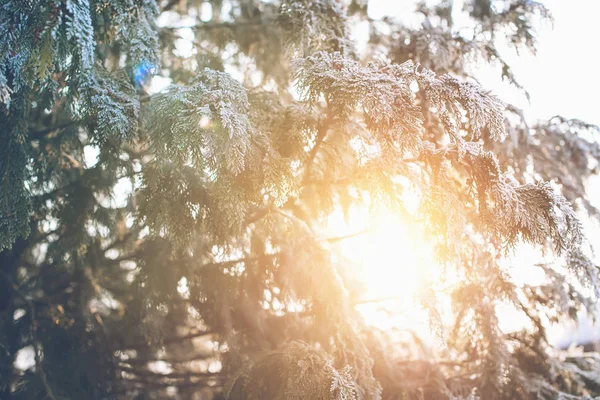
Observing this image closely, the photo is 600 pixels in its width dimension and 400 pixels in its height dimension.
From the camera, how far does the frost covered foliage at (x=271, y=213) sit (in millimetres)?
2158

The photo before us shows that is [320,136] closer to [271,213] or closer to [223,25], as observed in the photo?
[271,213]

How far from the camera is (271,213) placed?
3025 millimetres

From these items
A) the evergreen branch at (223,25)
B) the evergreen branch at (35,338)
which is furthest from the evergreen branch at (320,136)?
the evergreen branch at (35,338)

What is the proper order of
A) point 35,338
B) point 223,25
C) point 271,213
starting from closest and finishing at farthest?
point 271,213 → point 35,338 → point 223,25

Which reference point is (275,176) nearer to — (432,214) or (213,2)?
(432,214)

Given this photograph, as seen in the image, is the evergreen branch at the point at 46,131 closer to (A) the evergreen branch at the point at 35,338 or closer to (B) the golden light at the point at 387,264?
(A) the evergreen branch at the point at 35,338

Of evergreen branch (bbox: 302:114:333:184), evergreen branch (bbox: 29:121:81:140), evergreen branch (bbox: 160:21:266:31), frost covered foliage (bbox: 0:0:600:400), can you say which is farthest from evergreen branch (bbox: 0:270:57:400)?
evergreen branch (bbox: 160:21:266:31)

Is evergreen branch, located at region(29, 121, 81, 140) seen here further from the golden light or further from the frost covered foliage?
the golden light

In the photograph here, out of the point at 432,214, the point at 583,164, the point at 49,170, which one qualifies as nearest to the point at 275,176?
the point at 432,214

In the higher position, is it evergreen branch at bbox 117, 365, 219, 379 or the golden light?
the golden light

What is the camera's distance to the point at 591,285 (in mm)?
2848

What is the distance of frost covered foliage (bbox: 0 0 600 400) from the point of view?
2.16 meters

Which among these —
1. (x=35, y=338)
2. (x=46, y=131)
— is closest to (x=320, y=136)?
(x=46, y=131)

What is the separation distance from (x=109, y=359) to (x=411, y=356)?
2.59 m
